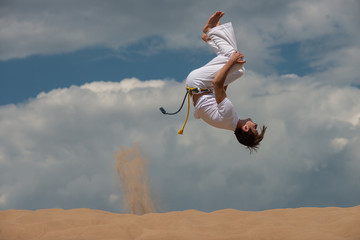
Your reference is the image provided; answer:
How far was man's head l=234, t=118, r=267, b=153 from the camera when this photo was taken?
6344 millimetres

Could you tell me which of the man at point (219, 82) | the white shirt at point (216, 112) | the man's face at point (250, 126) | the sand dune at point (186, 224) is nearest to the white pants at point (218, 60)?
the man at point (219, 82)

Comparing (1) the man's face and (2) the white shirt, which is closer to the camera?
(2) the white shirt

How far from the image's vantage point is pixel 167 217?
796 centimetres

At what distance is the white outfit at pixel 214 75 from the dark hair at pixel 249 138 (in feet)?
0.59

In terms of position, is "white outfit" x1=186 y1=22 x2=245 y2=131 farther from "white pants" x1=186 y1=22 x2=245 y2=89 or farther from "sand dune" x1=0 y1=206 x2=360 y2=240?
"sand dune" x1=0 y1=206 x2=360 y2=240

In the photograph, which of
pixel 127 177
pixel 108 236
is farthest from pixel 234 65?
pixel 127 177

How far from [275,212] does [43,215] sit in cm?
424

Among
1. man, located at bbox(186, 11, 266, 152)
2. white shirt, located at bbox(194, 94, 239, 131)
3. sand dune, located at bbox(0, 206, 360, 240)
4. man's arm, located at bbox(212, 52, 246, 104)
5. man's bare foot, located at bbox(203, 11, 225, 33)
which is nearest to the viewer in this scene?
man's arm, located at bbox(212, 52, 246, 104)

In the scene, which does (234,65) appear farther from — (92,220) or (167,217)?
(92,220)

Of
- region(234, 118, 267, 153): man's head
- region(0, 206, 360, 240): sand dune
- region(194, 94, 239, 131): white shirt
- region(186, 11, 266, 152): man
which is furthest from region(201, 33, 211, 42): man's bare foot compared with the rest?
region(0, 206, 360, 240): sand dune

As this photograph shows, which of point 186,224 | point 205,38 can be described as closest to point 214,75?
point 205,38

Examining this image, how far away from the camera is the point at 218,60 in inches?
242

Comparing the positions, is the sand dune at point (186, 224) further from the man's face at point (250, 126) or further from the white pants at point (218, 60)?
the white pants at point (218, 60)

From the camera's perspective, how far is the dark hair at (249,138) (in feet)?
21.0
